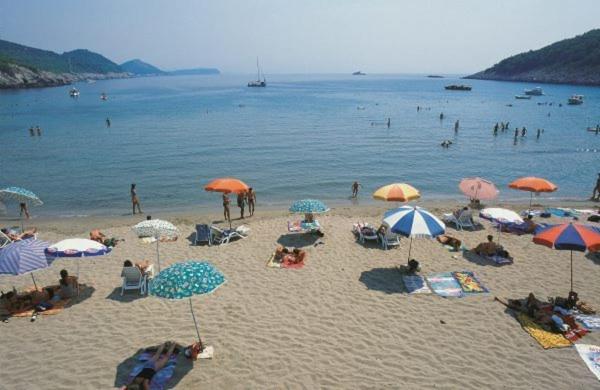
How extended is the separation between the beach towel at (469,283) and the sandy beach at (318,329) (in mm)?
306

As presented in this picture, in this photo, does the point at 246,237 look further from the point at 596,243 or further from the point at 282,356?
the point at 596,243

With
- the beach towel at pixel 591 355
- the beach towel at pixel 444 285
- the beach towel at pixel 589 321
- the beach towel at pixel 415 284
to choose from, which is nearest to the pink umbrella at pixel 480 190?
the beach towel at pixel 444 285

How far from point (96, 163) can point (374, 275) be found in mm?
29186

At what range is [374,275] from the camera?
12156 millimetres

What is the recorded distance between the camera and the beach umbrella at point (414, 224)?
11.0m

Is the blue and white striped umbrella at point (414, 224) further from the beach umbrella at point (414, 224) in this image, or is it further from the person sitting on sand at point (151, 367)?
the person sitting on sand at point (151, 367)

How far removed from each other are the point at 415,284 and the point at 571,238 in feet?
13.4

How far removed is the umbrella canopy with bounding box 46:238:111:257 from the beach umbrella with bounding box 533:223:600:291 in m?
11.6

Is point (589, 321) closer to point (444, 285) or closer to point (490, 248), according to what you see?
point (444, 285)

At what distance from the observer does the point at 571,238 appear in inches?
381

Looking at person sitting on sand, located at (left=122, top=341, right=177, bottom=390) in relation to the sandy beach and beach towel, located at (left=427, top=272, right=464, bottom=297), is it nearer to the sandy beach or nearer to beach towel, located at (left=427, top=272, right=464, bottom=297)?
the sandy beach

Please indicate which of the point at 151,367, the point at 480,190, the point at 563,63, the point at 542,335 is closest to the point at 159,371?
the point at 151,367

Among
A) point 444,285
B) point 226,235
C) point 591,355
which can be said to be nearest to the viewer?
point 591,355

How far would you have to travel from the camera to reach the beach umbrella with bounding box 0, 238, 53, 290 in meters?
9.32
